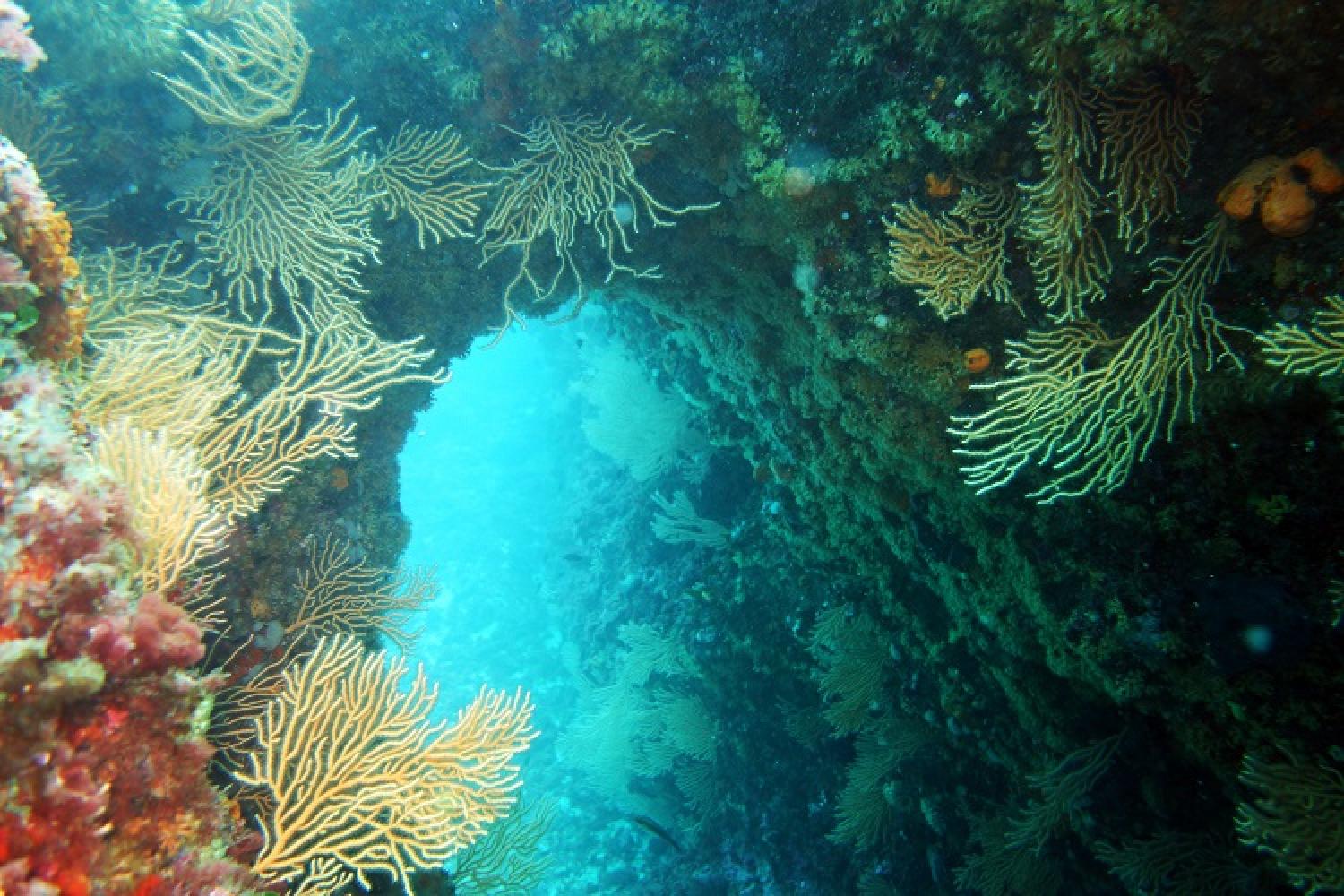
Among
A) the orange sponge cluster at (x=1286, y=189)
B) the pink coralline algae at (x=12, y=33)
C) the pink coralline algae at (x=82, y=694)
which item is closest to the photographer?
the pink coralline algae at (x=82, y=694)

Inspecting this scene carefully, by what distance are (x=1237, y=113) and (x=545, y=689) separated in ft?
49.9

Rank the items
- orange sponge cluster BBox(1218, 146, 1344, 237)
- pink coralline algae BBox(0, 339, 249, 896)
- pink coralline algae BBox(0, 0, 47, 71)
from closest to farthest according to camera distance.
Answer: pink coralline algae BBox(0, 339, 249, 896) < orange sponge cluster BBox(1218, 146, 1344, 237) < pink coralline algae BBox(0, 0, 47, 71)

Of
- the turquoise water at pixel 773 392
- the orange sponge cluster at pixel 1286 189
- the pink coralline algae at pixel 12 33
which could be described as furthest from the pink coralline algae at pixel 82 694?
the orange sponge cluster at pixel 1286 189

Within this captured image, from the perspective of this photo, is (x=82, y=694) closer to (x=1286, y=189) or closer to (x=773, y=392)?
(x=1286, y=189)

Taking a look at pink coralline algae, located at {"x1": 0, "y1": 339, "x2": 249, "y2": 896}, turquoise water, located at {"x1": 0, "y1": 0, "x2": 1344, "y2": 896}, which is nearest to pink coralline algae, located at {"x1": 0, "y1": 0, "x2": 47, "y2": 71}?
turquoise water, located at {"x1": 0, "y1": 0, "x2": 1344, "y2": 896}

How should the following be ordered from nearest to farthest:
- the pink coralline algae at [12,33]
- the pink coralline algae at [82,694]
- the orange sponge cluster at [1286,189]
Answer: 1. the pink coralline algae at [82,694]
2. the orange sponge cluster at [1286,189]
3. the pink coralline algae at [12,33]

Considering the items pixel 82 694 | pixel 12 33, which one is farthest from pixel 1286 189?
pixel 12 33

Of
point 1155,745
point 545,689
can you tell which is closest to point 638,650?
point 545,689

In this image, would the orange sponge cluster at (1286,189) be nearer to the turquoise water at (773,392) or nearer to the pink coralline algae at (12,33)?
the turquoise water at (773,392)

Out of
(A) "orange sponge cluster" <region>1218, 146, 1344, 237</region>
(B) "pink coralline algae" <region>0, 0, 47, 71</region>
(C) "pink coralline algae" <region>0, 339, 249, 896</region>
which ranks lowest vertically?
(C) "pink coralline algae" <region>0, 339, 249, 896</region>

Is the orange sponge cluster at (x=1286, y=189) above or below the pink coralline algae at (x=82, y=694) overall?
above

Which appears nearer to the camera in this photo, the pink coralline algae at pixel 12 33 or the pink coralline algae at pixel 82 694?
the pink coralline algae at pixel 82 694

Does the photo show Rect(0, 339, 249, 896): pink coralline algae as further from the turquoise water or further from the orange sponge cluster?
the orange sponge cluster

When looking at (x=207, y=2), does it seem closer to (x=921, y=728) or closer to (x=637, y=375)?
(x=637, y=375)
